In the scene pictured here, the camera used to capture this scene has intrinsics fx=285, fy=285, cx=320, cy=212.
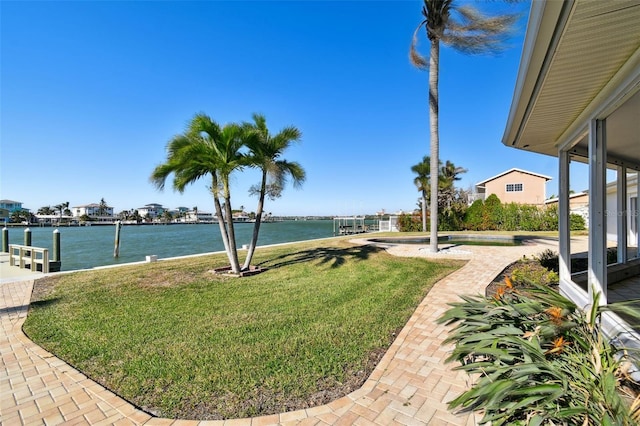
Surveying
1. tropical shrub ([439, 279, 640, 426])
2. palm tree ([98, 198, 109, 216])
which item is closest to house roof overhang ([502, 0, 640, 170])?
tropical shrub ([439, 279, 640, 426])

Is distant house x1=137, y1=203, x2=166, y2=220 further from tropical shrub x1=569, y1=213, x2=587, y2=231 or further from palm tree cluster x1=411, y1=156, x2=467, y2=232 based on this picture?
tropical shrub x1=569, y1=213, x2=587, y2=231

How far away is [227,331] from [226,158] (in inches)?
183

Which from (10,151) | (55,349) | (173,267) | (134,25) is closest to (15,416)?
(55,349)

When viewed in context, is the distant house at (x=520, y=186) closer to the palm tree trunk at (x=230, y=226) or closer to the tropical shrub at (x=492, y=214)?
the tropical shrub at (x=492, y=214)

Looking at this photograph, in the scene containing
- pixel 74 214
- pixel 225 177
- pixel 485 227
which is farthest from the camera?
pixel 74 214

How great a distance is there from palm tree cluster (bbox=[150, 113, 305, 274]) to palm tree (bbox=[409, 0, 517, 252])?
17.1ft

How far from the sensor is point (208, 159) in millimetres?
7223

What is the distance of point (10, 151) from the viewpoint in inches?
502

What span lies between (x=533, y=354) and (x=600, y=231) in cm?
228

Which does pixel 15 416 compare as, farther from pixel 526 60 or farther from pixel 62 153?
pixel 62 153

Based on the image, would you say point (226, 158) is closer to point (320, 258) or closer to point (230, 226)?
point (230, 226)

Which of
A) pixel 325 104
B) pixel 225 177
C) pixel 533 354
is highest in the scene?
pixel 325 104

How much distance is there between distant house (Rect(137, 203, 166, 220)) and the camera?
4163 inches

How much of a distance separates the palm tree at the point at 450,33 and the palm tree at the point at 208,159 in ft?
22.4
